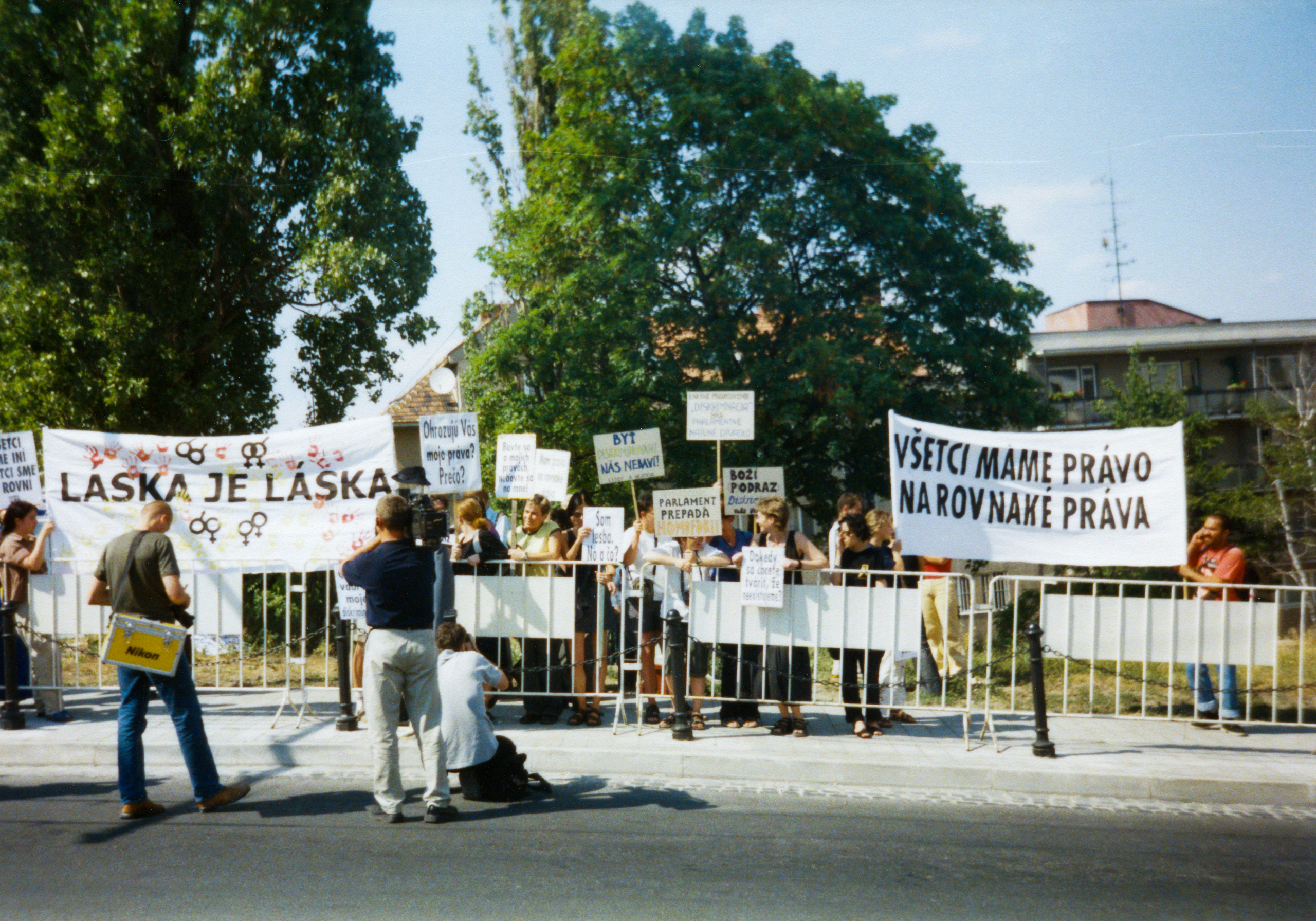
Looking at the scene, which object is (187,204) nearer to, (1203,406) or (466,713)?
(466,713)

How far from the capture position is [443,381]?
16453 mm

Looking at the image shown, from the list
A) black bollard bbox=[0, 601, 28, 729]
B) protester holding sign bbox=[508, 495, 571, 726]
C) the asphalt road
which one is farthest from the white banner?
the asphalt road

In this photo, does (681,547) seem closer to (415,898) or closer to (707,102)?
(415,898)

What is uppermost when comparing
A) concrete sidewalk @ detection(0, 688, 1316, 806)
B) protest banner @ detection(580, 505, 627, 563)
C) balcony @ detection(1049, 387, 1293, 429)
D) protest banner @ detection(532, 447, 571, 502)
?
balcony @ detection(1049, 387, 1293, 429)

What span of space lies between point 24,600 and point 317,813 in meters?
4.38

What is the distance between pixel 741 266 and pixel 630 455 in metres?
12.1

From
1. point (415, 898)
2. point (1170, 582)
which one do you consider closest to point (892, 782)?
point (1170, 582)

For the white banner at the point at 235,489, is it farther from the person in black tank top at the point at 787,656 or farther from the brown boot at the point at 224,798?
the person in black tank top at the point at 787,656

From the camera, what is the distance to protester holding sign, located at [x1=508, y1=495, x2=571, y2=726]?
30.0 ft

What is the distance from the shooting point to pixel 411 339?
18.1 metres

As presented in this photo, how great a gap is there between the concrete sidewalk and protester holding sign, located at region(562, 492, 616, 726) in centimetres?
23

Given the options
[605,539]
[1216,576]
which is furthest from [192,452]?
[1216,576]

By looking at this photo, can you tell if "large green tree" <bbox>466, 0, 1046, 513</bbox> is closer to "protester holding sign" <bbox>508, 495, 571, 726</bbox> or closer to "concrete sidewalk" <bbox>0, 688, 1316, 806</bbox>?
"protester holding sign" <bbox>508, 495, 571, 726</bbox>

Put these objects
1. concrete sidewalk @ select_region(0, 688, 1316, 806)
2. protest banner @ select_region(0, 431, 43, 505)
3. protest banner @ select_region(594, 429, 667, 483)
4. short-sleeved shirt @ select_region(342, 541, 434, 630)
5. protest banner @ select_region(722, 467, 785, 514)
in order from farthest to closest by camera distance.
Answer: protest banner @ select_region(722, 467, 785, 514)
protest banner @ select_region(594, 429, 667, 483)
protest banner @ select_region(0, 431, 43, 505)
concrete sidewalk @ select_region(0, 688, 1316, 806)
short-sleeved shirt @ select_region(342, 541, 434, 630)
